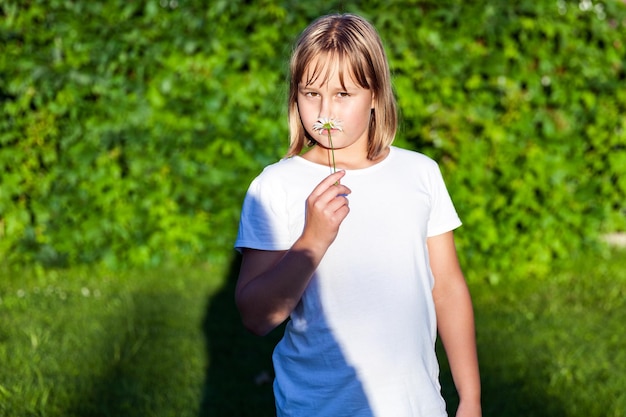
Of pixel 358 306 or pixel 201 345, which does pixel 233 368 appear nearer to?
pixel 201 345

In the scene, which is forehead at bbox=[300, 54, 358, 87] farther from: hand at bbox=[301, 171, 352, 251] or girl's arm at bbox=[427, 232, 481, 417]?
girl's arm at bbox=[427, 232, 481, 417]

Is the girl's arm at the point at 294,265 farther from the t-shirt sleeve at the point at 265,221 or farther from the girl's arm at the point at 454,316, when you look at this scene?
the girl's arm at the point at 454,316

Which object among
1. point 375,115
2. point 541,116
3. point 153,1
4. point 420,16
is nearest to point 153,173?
point 153,1

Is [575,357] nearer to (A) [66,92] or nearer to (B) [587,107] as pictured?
(B) [587,107]

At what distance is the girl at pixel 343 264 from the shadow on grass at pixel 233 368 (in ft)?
6.16

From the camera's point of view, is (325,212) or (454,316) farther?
(454,316)

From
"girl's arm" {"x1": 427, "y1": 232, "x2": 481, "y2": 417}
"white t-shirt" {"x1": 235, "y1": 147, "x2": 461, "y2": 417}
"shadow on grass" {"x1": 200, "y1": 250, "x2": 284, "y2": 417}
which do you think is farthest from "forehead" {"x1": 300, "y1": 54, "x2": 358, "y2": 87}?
"shadow on grass" {"x1": 200, "y1": 250, "x2": 284, "y2": 417}

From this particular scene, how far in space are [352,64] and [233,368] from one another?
2.62 meters

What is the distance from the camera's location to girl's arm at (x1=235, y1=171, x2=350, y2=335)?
1678mm

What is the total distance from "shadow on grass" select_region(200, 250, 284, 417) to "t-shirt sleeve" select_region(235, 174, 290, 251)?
78.6 inches

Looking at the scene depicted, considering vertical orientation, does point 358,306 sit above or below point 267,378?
above

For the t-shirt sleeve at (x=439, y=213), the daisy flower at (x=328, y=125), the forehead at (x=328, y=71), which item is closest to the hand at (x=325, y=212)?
the daisy flower at (x=328, y=125)

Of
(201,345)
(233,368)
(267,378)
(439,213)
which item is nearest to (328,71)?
(439,213)

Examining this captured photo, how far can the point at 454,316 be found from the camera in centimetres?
205
